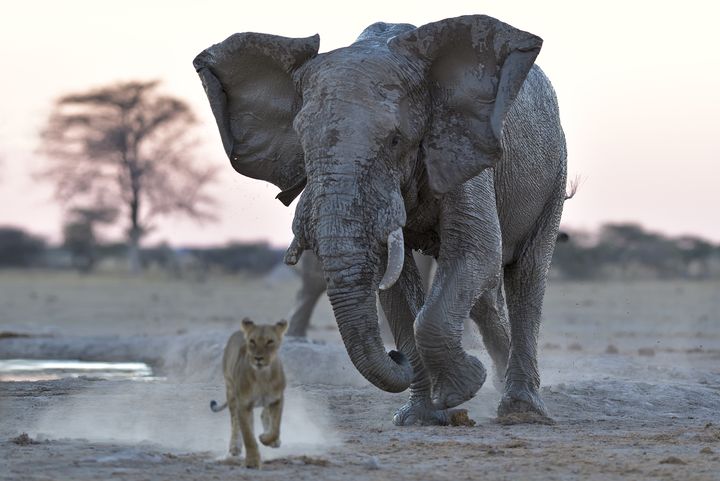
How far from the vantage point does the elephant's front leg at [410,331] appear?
8820 millimetres

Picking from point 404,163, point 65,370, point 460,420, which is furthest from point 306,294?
point 404,163

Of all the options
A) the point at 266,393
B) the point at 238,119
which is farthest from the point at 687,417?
the point at 266,393

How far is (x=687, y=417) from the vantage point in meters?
9.84

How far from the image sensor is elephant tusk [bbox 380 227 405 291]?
7.52 metres

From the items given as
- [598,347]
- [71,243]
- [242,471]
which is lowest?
[242,471]

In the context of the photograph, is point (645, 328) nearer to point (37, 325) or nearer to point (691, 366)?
point (691, 366)

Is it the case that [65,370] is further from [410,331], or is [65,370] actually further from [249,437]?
[249,437]

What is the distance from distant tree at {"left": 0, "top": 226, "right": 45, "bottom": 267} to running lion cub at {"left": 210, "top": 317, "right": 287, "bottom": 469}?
1658 inches

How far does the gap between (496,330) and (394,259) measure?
3649 mm

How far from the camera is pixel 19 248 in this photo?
48.3 m

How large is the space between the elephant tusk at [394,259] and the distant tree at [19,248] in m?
41.2

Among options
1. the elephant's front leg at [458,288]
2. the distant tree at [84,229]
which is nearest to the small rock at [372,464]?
the elephant's front leg at [458,288]

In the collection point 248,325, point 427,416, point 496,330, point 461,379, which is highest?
point 496,330

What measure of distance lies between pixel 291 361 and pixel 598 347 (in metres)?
6.92
